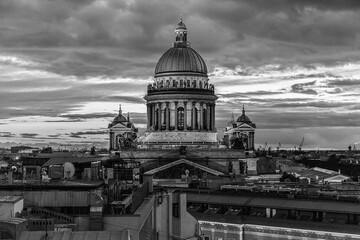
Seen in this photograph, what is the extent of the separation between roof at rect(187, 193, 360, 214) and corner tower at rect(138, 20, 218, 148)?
7713cm

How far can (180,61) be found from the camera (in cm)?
16388

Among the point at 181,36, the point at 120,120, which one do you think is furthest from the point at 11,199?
the point at 120,120

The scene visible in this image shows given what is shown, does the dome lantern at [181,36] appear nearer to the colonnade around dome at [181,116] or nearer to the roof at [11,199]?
the colonnade around dome at [181,116]

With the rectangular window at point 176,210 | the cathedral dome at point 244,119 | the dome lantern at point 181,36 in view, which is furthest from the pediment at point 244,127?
the rectangular window at point 176,210

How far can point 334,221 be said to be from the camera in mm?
69188

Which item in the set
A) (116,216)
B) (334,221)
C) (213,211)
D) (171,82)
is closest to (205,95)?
(171,82)

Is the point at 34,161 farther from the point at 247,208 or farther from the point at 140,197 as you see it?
the point at 140,197

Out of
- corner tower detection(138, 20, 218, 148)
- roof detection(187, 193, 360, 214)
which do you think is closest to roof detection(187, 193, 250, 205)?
roof detection(187, 193, 360, 214)

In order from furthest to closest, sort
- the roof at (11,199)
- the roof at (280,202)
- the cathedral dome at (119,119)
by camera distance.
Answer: the cathedral dome at (119,119), the roof at (280,202), the roof at (11,199)

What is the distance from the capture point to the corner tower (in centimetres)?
16338

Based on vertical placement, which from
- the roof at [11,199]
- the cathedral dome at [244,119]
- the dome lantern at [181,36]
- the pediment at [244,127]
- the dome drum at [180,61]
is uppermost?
the dome lantern at [181,36]

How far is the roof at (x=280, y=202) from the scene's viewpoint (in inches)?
2734

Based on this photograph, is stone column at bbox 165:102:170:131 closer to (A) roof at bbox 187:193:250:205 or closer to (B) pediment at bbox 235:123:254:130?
(B) pediment at bbox 235:123:254:130

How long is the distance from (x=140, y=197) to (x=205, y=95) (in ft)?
406
